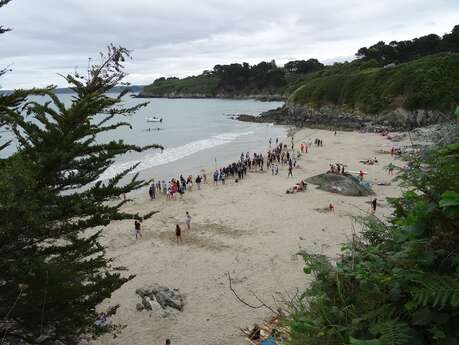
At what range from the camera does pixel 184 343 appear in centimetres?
1194

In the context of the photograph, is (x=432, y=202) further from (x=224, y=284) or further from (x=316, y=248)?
(x=316, y=248)

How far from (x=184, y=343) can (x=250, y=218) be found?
12256 mm

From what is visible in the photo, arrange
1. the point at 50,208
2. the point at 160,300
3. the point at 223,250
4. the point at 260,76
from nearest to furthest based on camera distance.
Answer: the point at 50,208 → the point at 160,300 → the point at 223,250 → the point at 260,76

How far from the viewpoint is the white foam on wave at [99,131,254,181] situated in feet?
137

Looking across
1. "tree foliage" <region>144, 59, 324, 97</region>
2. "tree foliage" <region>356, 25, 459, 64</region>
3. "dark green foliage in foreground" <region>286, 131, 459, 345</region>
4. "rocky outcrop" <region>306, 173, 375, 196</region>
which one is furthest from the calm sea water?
"tree foliage" <region>144, 59, 324, 97</region>

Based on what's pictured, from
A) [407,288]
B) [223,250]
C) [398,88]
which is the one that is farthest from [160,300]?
[398,88]

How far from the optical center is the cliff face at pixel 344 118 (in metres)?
61.6

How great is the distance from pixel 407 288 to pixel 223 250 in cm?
1628

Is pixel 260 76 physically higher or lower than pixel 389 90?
higher

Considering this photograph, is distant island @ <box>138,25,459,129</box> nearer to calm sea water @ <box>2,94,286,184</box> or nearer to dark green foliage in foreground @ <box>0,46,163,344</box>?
calm sea water @ <box>2,94,286,184</box>

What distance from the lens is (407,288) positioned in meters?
3.01

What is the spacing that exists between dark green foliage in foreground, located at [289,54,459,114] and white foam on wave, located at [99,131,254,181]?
75.2 ft

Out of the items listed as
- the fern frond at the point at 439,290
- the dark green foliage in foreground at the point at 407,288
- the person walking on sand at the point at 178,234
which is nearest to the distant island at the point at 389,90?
the person walking on sand at the point at 178,234

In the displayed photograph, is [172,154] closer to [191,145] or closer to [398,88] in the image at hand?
[191,145]
